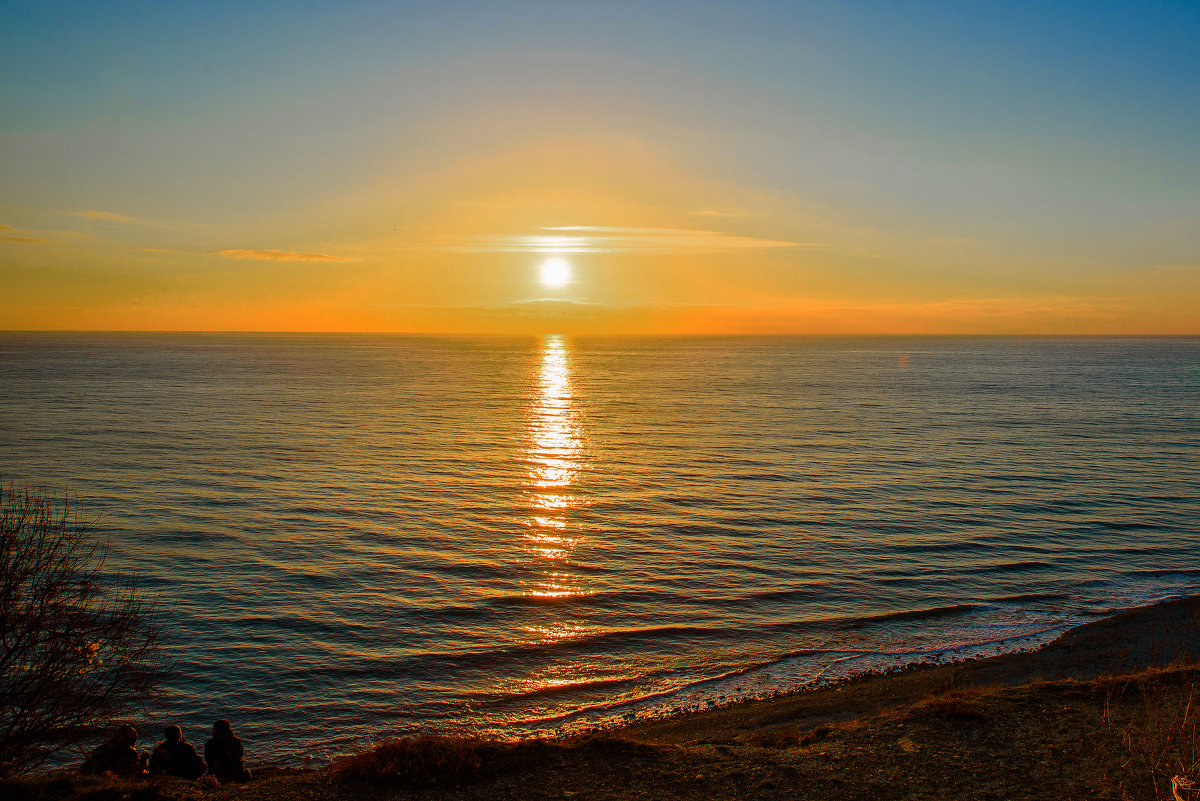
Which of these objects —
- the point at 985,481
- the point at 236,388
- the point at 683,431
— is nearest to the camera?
the point at 985,481

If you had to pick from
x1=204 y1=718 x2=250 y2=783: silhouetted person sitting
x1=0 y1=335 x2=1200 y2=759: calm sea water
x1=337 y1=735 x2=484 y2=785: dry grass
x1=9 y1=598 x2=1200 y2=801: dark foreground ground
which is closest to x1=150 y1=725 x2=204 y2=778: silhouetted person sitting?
x1=204 y1=718 x2=250 y2=783: silhouetted person sitting

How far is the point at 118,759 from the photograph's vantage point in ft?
48.2

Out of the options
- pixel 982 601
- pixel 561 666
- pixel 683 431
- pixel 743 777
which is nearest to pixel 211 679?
pixel 561 666

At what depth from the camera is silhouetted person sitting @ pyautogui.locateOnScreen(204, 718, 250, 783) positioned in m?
15.0

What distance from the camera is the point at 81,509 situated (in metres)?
37.0

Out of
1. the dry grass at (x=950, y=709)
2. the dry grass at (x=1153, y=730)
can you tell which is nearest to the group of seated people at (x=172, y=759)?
the dry grass at (x=950, y=709)

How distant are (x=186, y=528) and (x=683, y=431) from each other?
4509 centimetres

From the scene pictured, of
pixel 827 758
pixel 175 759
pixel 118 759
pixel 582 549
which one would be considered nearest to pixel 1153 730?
pixel 827 758

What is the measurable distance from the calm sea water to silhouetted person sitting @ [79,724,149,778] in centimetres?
327

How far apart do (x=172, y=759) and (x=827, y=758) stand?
12988 mm

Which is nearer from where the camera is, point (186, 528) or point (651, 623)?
point (651, 623)

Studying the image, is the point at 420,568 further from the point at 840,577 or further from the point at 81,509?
the point at 81,509

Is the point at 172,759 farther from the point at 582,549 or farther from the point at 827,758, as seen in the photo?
the point at 582,549

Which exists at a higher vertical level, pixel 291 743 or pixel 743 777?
pixel 743 777
